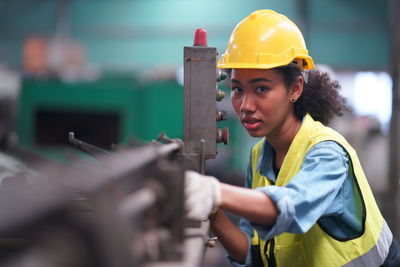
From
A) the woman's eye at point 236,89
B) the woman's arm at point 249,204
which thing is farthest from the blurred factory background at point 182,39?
the woman's arm at point 249,204

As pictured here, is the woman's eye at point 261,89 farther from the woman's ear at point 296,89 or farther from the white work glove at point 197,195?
the white work glove at point 197,195

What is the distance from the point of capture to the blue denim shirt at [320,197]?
1189 mm

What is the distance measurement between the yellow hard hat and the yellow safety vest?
21 cm

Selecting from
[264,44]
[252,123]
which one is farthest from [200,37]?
[252,123]

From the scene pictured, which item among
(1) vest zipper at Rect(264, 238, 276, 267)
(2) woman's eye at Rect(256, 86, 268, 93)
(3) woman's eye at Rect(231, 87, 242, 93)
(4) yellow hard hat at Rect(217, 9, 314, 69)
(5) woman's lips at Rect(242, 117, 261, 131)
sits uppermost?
(4) yellow hard hat at Rect(217, 9, 314, 69)

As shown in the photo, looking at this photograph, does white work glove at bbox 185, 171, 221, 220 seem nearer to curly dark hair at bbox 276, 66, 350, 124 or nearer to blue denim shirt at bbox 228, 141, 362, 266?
blue denim shirt at bbox 228, 141, 362, 266

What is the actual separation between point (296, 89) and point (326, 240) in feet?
1.49

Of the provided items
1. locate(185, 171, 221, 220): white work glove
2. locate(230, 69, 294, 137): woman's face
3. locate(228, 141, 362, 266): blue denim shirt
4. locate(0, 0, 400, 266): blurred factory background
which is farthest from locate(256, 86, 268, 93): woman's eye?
locate(0, 0, 400, 266): blurred factory background

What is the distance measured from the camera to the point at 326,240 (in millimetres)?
1450

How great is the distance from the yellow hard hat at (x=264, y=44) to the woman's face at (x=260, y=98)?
0.09ft

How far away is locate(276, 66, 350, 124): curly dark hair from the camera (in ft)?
5.57

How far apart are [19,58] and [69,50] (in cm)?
193

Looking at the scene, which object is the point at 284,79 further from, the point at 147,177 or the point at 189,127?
the point at 147,177

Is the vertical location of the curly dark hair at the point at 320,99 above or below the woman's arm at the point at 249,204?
above
